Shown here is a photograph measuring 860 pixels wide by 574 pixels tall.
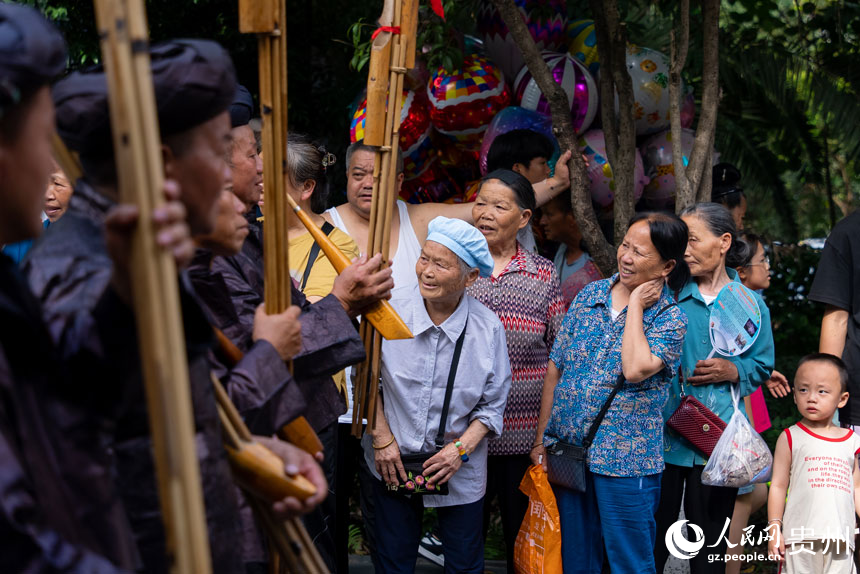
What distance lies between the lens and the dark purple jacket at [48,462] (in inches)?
42.5

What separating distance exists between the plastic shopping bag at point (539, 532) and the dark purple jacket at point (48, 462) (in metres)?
2.28

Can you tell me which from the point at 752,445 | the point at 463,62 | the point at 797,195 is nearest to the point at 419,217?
the point at 463,62

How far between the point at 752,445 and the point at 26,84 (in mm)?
2981

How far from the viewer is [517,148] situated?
14.1ft

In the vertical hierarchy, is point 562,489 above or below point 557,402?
below

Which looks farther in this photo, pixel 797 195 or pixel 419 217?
pixel 797 195

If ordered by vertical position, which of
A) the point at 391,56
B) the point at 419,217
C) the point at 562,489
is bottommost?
the point at 562,489

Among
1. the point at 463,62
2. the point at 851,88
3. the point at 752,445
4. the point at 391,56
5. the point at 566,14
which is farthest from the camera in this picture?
the point at 851,88

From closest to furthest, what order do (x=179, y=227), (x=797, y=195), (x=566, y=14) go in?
(x=179, y=227)
(x=566, y=14)
(x=797, y=195)

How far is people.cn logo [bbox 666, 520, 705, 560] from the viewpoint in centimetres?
357

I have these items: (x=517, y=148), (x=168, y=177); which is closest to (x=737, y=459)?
(x=517, y=148)

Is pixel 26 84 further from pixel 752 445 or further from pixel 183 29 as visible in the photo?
pixel 183 29

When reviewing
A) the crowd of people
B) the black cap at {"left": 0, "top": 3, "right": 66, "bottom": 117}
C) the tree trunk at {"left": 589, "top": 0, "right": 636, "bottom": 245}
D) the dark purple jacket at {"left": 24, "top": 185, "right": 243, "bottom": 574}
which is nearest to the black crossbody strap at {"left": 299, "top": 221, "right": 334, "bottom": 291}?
the crowd of people

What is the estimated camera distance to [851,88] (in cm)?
757
